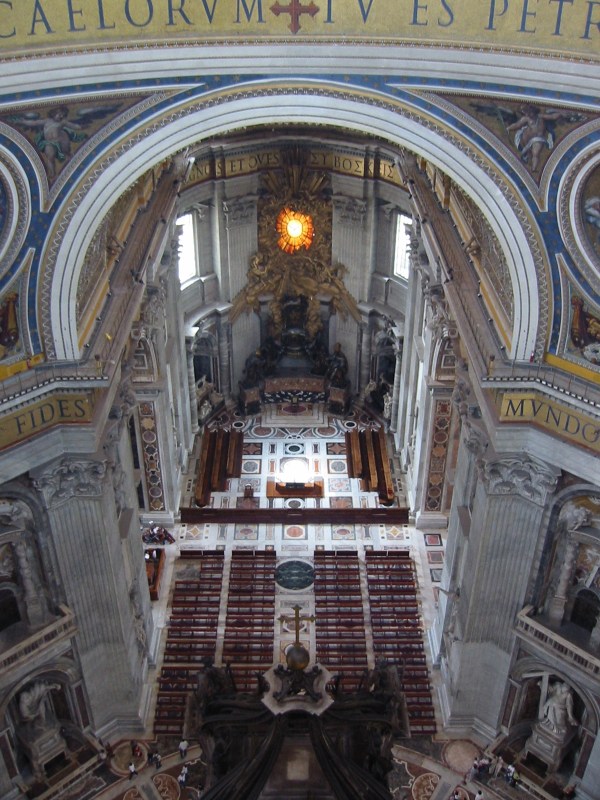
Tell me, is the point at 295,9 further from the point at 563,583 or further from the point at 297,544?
the point at 297,544

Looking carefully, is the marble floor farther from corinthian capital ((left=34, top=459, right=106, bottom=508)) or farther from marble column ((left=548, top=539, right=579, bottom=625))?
corinthian capital ((left=34, top=459, right=106, bottom=508))

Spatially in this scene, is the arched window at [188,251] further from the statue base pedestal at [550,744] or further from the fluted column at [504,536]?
the statue base pedestal at [550,744]

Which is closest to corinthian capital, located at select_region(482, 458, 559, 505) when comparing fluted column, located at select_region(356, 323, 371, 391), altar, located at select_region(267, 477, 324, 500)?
altar, located at select_region(267, 477, 324, 500)

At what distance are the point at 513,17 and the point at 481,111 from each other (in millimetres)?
1736

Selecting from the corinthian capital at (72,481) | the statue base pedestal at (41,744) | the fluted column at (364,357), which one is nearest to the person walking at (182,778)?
the statue base pedestal at (41,744)

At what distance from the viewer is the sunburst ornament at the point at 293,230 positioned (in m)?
31.3

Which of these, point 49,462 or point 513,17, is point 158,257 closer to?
point 49,462

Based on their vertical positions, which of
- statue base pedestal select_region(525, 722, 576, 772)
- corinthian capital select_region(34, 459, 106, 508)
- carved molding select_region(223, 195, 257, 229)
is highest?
carved molding select_region(223, 195, 257, 229)

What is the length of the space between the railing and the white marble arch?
604 centimetres

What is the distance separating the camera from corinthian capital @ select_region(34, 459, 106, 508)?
16.9 meters

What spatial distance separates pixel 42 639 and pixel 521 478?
1015cm

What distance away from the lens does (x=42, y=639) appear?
59.5ft

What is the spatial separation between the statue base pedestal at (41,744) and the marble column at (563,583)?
1099 cm

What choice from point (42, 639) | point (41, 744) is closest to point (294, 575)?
point (41, 744)
